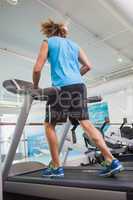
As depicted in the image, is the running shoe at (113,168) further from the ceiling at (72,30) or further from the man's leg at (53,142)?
the ceiling at (72,30)

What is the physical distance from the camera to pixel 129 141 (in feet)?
17.5

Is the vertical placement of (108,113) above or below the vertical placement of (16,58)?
below

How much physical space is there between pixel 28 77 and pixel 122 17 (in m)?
4.52

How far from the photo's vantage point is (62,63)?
7.22ft

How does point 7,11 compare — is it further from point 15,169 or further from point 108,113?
point 108,113

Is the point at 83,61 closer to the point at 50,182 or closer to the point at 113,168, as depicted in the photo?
the point at 113,168

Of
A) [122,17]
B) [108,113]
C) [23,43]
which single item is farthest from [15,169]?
[108,113]

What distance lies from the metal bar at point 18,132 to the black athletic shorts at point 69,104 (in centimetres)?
19

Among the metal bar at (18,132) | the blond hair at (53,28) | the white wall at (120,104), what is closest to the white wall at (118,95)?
the white wall at (120,104)

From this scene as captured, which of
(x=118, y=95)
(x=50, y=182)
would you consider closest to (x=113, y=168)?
(x=50, y=182)

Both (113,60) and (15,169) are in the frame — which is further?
(113,60)

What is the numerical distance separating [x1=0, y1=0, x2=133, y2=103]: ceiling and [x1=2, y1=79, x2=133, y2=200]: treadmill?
2158 millimetres

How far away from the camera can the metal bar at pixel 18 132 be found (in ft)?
7.25

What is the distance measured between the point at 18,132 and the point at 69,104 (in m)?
0.59
